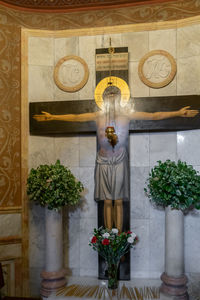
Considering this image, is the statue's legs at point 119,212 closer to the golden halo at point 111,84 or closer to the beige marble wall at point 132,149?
the beige marble wall at point 132,149

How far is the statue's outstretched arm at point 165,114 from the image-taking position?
327cm

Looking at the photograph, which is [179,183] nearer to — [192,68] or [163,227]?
[163,227]

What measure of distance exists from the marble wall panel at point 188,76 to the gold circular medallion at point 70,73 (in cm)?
122

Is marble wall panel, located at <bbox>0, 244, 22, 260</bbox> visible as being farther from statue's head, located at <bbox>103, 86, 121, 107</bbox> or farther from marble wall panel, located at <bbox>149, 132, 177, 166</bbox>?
statue's head, located at <bbox>103, 86, 121, 107</bbox>

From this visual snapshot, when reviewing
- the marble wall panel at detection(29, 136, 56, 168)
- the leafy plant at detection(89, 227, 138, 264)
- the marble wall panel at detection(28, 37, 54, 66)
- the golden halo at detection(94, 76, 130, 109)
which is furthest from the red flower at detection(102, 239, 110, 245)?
the marble wall panel at detection(28, 37, 54, 66)

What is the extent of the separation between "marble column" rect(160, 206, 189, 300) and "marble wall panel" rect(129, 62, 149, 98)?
4.83 ft

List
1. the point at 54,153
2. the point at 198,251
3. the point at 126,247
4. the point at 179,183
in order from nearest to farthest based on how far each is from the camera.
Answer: the point at 179,183, the point at 126,247, the point at 198,251, the point at 54,153

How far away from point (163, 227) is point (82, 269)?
1.17 m

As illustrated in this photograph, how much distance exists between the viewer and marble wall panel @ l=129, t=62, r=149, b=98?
3.64 metres

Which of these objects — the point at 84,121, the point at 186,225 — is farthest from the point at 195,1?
the point at 186,225

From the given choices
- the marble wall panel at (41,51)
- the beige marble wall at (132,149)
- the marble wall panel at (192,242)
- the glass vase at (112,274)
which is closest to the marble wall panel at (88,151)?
the beige marble wall at (132,149)

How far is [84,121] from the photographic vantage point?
138 inches

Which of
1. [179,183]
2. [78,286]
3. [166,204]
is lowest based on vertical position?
[78,286]

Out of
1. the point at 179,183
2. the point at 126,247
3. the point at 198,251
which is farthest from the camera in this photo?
the point at 198,251
